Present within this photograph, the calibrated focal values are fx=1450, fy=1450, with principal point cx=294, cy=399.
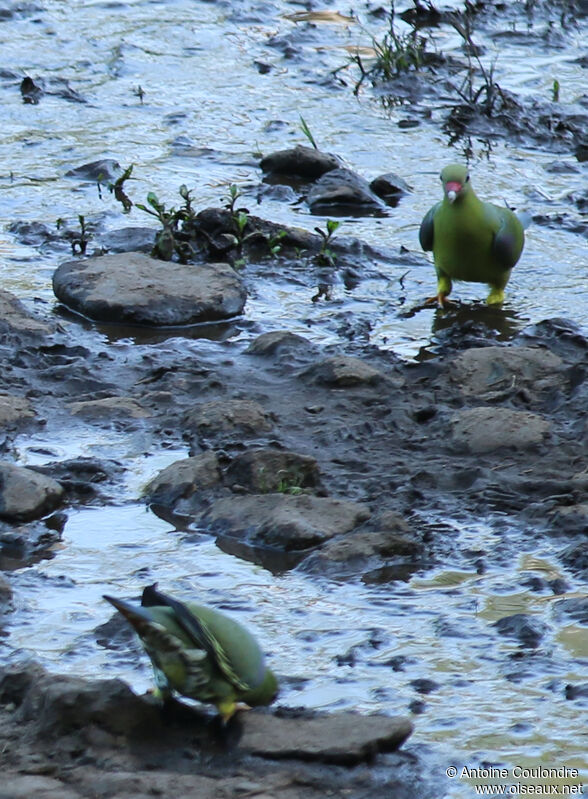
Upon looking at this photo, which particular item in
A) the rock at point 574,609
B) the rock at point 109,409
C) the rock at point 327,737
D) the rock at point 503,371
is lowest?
the rock at point 109,409

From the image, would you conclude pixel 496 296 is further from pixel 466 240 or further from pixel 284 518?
pixel 284 518

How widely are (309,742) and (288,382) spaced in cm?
265

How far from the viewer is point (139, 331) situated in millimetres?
6328

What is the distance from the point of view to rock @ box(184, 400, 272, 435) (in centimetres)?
514

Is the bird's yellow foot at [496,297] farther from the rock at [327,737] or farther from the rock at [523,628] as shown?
the rock at [327,737]

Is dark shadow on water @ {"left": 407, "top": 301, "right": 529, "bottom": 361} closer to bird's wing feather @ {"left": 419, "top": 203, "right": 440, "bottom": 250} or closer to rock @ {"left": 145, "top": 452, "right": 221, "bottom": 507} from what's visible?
bird's wing feather @ {"left": 419, "top": 203, "right": 440, "bottom": 250}

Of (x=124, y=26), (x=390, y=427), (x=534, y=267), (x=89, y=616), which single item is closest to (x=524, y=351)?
(x=390, y=427)

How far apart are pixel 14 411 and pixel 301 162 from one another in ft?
Answer: 12.4

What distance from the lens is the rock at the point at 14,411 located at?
5.19 m

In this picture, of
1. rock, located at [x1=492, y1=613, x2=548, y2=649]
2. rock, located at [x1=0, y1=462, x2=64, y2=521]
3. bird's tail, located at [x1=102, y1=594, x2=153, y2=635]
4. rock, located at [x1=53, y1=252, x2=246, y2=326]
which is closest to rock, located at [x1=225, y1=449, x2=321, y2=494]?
rock, located at [x1=0, y1=462, x2=64, y2=521]

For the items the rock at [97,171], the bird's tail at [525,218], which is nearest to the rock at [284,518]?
the bird's tail at [525,218]

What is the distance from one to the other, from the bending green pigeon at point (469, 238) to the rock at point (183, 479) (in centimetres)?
229

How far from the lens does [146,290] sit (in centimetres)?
643

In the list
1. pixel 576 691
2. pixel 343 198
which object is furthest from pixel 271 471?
pixel 343 198
